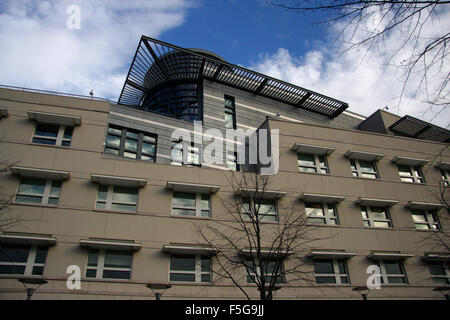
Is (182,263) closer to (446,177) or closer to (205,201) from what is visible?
(205,201)

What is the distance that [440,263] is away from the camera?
16938 millimetres

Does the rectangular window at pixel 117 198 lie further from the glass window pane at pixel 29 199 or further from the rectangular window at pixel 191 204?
the glass window pane at pixel 29 199

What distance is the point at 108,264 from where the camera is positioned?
13773 mm

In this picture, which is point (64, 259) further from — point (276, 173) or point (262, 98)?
point (262, 98)

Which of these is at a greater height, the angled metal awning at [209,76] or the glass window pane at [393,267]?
the angled metal awning at [209,76]

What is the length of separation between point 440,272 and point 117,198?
16808 mm

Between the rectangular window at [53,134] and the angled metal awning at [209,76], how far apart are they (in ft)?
46.2

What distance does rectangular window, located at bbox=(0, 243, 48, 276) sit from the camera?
12727 millimetres

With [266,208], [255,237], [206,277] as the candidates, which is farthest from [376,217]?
[206,277]

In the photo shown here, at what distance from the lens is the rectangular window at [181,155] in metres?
24.1

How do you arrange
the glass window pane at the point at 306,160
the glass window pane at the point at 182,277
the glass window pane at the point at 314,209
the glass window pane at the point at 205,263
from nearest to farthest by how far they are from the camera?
the glass window pane at the point at 182,277 → the glass window pane at the point at 205,263 → the glass window pane at the point at 314,209 → the glass window pane at the point at 306,160

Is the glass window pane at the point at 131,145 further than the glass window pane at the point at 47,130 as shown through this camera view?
Yes

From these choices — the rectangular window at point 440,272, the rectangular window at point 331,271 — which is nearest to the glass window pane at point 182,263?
the rectangular window at point 331,271

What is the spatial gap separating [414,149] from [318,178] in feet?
26.1
